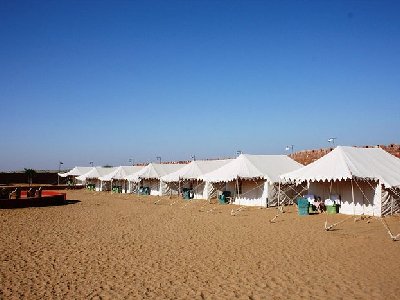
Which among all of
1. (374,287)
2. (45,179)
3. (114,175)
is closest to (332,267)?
(374,287)

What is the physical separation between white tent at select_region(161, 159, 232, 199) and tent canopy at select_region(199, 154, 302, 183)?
3.53 meters

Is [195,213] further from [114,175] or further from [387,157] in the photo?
[114,175]

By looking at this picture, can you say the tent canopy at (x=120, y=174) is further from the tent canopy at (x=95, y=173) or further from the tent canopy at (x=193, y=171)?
the tent canopy at (x=193, y=171)

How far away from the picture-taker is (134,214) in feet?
61.5

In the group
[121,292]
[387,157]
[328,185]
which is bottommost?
[121,292]

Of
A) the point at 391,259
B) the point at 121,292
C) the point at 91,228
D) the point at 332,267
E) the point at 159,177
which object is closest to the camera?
the point at 121,292

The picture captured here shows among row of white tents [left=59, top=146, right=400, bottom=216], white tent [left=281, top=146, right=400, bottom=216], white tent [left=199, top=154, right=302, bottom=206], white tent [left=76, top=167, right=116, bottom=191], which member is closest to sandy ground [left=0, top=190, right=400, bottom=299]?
white tent [left=281, top=146, right=400, bottom=216]

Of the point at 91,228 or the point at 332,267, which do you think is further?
the point at 91,228

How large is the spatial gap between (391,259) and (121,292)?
6.63m

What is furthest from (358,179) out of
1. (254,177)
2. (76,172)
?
(76,172)

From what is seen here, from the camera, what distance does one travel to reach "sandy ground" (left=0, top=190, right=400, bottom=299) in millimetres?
6918

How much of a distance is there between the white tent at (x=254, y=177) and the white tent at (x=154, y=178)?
25.1 feet

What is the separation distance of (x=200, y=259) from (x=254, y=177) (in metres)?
12.0

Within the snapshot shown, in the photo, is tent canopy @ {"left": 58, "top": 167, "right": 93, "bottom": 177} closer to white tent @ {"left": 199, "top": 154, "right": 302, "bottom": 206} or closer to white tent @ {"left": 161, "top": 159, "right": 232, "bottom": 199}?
white tent @ {"left": 161, "top": 159, "right": 232, "bottom": 199}
